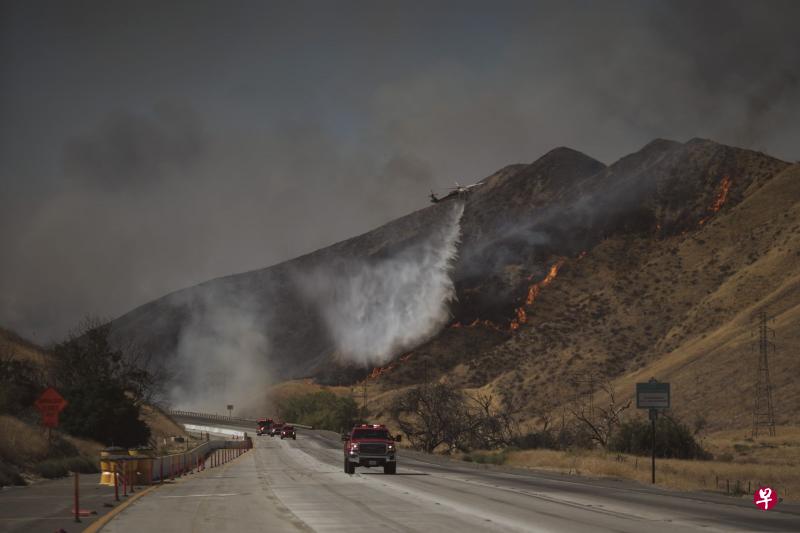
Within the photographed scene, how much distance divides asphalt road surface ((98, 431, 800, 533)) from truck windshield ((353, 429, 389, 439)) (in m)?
5.46

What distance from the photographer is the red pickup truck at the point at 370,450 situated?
4478cm

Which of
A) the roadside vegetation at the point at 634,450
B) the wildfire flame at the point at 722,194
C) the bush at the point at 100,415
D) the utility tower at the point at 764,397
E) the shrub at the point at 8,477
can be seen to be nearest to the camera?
the shrub at the point at 8,477

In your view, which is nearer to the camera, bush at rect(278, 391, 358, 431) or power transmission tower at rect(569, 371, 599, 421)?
power transmission tower at rect(569, 371, 599, 421)

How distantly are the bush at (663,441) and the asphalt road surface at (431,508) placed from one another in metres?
22.3

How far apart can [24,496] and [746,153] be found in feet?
475

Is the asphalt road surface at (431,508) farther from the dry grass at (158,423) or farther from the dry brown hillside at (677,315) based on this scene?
the dry grass at (158,423)

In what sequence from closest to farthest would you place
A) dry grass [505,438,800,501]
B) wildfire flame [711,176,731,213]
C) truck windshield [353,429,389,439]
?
dry grass [505,438,800,501], truck windshield [353,429,389,439], wildfire flame [711,176,731,213]

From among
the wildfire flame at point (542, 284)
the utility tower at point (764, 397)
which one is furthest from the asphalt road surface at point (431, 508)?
the wildfire flame at point (542, 284)

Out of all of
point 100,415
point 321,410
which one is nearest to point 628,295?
point 321,410

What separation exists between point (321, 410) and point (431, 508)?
407ft

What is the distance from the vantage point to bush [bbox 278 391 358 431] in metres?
135

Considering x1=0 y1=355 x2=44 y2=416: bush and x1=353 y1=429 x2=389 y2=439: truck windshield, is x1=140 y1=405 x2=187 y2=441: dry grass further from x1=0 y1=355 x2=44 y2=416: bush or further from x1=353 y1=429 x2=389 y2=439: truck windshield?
x1=353 y1=429 x2=389 y2=439: truck windshield

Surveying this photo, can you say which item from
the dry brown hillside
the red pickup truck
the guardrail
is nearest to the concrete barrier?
the guardrail

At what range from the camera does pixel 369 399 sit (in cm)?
15850
